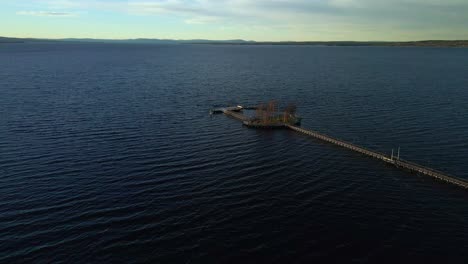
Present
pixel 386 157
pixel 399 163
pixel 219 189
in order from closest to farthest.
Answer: pixel 219 189
pixel 399 163
pixel 386 157

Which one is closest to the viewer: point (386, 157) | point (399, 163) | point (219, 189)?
point (219, 189)

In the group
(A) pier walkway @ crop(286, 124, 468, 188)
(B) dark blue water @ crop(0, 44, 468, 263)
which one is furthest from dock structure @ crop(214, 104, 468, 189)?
(B) dark blue water @ crop(0, 44, 468, 263)

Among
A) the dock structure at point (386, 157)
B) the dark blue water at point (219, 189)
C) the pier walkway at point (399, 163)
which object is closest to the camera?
the dark blue water at point (219, 189)

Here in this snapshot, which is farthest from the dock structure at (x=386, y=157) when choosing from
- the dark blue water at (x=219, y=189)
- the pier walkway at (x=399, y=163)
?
the dark blue water at (x=219, y=189)

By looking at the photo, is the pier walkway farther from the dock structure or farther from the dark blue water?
the dark blue water

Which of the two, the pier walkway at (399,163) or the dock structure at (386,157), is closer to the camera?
the pier walkway at (399,163)

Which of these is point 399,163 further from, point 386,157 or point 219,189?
point 219,189

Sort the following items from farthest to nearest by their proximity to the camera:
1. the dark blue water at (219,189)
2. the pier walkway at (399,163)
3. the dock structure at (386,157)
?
the dock structure at (386,157), the pier walkway at (399,163), the dark blue water at (219,189)

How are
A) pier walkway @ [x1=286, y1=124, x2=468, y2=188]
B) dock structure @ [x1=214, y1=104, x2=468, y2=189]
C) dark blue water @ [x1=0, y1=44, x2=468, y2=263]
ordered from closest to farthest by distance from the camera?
1. dark blue water @ [x1=0, y1=44, x2=468, y2=263]
2. pier walkway @ [x1=286, y1=124, x2=468, y2=188]
3. dock structure @ [x1=214, y1=104, x2=468, y2=189]

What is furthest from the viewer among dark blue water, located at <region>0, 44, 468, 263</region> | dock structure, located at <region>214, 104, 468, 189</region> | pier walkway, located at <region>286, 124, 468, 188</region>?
dock structure, located at <region>214, 104, 468, 189</region>

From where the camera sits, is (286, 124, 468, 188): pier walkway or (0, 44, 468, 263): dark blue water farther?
(286, 124, 468, 188): pier walkway

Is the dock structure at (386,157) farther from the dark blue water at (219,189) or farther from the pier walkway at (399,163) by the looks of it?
the dark blue water at (219,189)

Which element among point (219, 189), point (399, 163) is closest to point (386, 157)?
point (399, 163)
